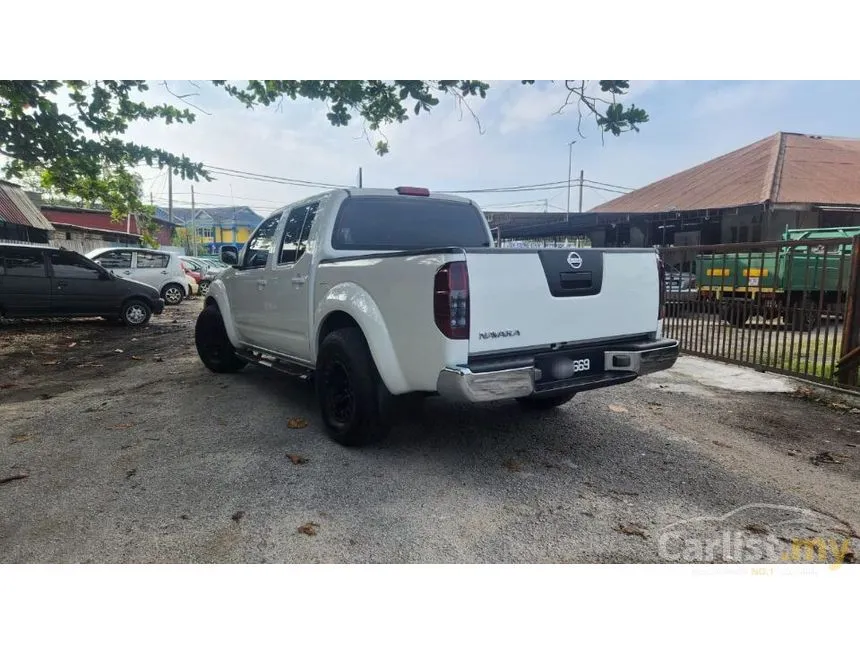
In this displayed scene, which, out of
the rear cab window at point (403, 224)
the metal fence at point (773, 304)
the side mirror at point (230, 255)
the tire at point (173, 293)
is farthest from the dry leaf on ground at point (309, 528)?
the tire at point (173, 293)

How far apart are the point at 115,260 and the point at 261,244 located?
11.4 metres

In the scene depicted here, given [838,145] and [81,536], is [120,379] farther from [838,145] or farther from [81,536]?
[838,145]

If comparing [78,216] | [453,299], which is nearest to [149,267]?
[453,299]

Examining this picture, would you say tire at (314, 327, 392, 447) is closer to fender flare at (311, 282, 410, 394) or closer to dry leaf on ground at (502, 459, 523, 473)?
fender flare at (311, 282, 410, 394)

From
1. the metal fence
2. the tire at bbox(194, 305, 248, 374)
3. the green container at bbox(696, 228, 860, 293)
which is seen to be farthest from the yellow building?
the green container at bbox(696, 228, 860, 293)

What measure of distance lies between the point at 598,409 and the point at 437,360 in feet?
8.31

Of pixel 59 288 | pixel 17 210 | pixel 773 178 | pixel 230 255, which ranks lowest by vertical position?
pixel 59 288

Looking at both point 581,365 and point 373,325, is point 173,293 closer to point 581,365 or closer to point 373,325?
point 373,325

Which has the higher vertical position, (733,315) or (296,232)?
(296,232)

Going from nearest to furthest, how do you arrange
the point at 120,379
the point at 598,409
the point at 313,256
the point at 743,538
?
the point at 743,538 → the point at 313,256 → the point at 598,409 → the point at 120,379

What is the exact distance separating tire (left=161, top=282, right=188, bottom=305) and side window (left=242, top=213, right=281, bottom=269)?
1158 centimetres

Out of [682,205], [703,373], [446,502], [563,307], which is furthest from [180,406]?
[682,205]

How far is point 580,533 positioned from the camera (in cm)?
275

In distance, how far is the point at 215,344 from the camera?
21.5 ft
